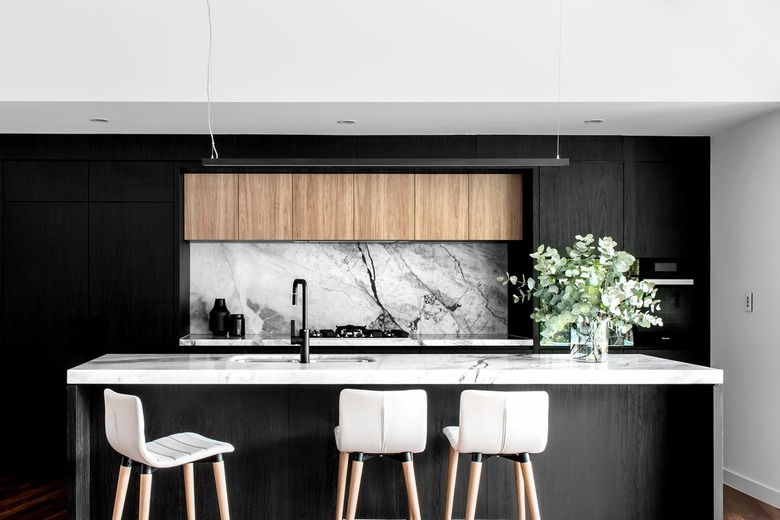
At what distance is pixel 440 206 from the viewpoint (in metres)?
5.07

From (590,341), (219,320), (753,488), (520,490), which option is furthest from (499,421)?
(219,320)

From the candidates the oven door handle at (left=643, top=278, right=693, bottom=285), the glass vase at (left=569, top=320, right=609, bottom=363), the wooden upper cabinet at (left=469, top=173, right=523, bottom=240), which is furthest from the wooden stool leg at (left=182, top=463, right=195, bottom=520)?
the oven door handle at (left=643, top=278, right=693, bottom=285)

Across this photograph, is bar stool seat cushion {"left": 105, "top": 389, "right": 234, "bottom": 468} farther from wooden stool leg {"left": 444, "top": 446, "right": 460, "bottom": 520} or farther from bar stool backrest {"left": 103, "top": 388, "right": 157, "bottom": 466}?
wooden stool leg {"left": 444, "top": 446, "right": 460, "bottom": 520}

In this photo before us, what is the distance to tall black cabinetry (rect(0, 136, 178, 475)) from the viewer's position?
191 inches

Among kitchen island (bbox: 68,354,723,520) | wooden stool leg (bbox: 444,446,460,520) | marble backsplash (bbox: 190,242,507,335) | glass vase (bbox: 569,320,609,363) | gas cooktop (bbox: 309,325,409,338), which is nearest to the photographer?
wooden stool leg (bbox: 444,446,460,520)

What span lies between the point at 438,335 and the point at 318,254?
3.68 feet

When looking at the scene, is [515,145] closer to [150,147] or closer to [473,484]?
[150,147]

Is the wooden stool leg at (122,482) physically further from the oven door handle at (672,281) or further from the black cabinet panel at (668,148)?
the black cabinet panel at (668,148)

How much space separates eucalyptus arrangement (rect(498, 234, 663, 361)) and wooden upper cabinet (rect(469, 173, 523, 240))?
63.7 inches

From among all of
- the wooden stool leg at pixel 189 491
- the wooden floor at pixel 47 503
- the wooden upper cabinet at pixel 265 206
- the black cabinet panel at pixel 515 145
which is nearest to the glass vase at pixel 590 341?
the wooden floor at pixel 47 503

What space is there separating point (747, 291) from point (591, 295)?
1776 mm

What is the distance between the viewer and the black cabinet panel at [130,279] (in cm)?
487
